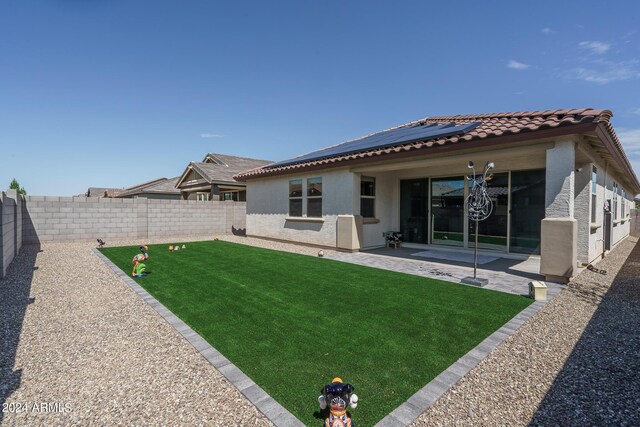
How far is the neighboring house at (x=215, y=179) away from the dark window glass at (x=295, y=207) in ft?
25.3

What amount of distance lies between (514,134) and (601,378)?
17.8 feet

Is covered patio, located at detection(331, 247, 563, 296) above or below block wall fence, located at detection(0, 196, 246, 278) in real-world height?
below

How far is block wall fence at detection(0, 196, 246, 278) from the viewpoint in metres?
12.4

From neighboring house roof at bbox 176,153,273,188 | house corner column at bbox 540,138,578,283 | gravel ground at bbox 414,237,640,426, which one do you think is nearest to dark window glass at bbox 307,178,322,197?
house corner column at bbox 540,138,578,283

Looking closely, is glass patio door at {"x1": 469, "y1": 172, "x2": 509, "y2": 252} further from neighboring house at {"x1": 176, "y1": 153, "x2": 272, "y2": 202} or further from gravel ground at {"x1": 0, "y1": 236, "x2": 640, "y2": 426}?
neighboring house at {"x1": 176, "y1": 153, "x2": 272, "y2": 202}

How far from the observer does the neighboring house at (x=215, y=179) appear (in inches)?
789

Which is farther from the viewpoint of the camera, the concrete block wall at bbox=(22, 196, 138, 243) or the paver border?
the concrete block wall at bbox=(22, 196, 138, 243)

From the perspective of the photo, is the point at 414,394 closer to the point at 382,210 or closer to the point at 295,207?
the point at 382,210

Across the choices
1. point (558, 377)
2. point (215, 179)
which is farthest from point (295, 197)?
point (558, 377)

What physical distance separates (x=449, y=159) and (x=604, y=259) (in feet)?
23.3

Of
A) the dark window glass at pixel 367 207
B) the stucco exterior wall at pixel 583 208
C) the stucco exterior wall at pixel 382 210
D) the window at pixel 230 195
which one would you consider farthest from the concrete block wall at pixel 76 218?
the stucco exterior wall at pixel 583 208

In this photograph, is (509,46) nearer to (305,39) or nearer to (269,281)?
(305,39)

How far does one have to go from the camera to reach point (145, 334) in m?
4.07

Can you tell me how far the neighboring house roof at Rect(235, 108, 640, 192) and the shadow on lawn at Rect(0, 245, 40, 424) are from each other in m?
8.95
